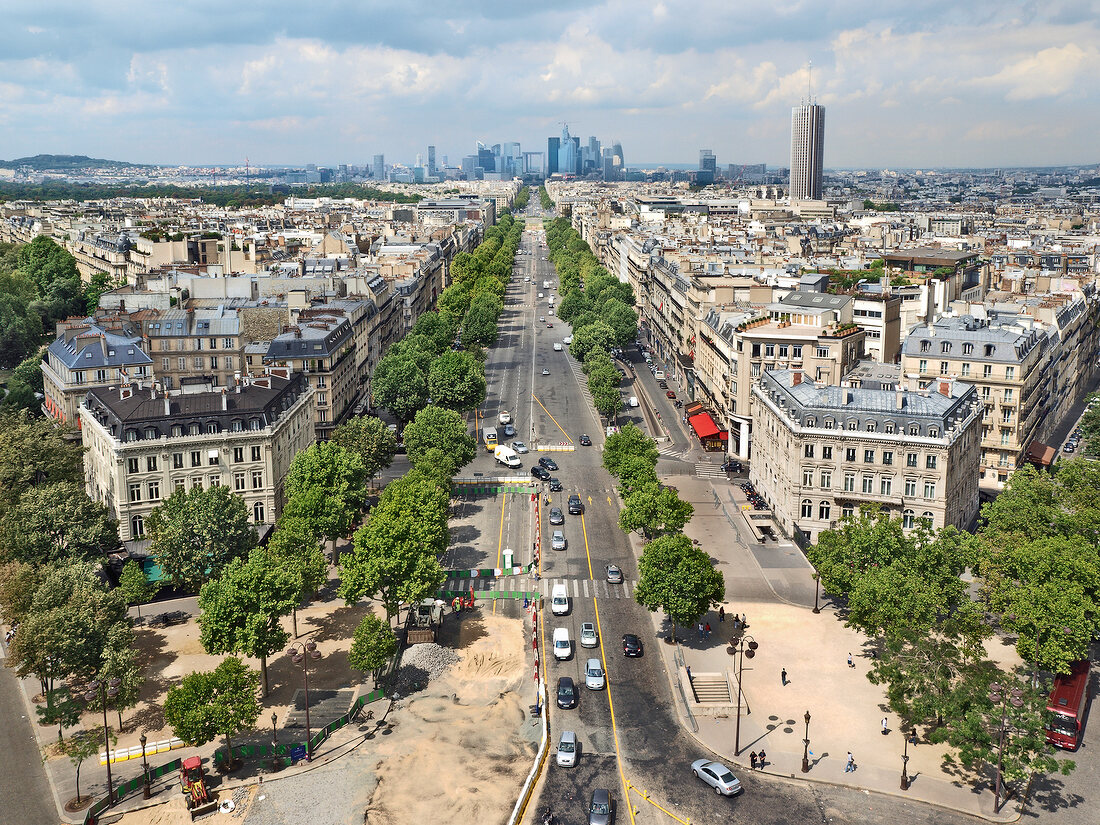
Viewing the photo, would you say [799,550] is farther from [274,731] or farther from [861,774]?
[274,731]

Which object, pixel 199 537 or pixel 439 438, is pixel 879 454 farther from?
pixel 199 537

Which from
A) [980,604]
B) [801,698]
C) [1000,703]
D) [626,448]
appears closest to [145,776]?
[801,698]

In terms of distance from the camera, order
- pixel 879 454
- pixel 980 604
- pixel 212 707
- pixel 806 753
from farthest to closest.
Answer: pixel 879 454, pixel 980 604, pixel 806 753, pixel 212 707

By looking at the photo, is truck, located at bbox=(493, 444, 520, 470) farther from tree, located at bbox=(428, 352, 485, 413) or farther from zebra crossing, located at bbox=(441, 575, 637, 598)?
zebra crossing, located at bbox=(441, 575, 637, 598)

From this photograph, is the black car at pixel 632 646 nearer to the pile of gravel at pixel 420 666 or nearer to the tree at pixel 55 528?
the pile of gravel at pixel 420 666

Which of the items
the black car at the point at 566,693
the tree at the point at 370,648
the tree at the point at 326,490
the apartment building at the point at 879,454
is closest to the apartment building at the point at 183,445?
the tree at the point at 326,490
